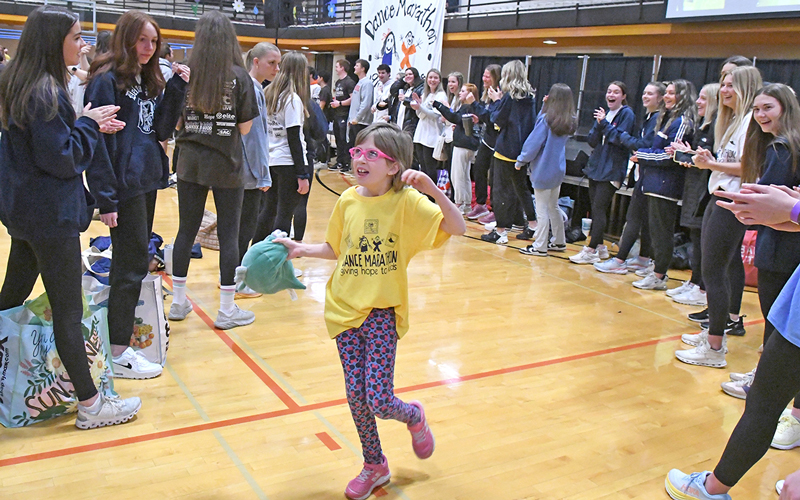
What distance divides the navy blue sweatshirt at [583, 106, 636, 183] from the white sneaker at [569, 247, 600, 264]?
689mm

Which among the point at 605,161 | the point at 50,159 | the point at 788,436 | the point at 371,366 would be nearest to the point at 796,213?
the point at 371,366

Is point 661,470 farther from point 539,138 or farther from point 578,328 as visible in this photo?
point 539,138

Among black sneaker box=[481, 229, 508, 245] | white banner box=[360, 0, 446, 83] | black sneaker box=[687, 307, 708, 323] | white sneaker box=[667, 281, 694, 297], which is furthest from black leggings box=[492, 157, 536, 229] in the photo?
white banner box=[360, 0, 446, 83]

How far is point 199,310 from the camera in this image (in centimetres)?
427

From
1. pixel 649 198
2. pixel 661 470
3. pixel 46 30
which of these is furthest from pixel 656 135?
pixel 46 30

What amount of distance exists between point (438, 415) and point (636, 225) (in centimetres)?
348

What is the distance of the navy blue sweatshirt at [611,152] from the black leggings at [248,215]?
3278mm

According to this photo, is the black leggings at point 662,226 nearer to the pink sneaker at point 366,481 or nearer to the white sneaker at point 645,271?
the white sneaker at point 645,271

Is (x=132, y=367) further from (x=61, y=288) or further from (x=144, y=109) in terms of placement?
(x=144, y=109)

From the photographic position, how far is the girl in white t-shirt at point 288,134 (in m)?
4.53

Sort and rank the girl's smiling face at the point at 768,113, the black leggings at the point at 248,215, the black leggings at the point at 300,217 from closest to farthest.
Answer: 1. the girl's smiling face at the point at 768,113
2. the black leggings at the point at 248,215
3. the black leggings at the point at 300,217

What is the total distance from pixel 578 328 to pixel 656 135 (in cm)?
187

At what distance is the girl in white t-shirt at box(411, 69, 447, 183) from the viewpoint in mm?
7859

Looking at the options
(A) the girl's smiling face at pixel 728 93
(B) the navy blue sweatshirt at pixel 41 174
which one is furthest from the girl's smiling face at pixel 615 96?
(B) the navy blue sweatshirt at pixel 41 174
